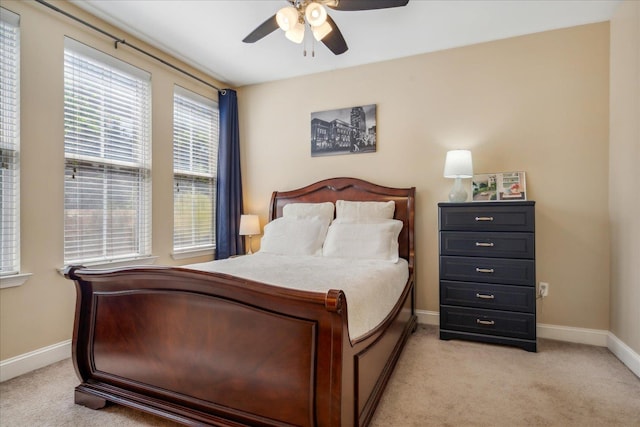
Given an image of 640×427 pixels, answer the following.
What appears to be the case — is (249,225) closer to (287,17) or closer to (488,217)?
(287,17)

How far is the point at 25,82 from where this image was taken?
2178mm

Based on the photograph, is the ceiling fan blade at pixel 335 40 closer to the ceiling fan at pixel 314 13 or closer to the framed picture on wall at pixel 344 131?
the ceiling fan at pixel 314 13

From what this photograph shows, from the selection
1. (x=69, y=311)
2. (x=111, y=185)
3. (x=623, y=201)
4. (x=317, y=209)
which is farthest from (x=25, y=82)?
(x=623, y=201)

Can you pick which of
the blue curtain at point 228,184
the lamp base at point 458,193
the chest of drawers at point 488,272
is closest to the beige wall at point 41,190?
the blue curtain at point 228,184

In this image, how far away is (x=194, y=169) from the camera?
3.61 meters

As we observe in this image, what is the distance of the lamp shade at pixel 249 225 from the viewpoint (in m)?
3.73

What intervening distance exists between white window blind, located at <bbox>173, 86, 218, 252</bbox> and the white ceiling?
0.51 m

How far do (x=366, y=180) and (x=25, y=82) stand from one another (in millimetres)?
2827

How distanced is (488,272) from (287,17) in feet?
7.67

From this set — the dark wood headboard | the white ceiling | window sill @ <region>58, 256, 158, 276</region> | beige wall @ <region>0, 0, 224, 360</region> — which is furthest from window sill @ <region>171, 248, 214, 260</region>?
the white ceiling

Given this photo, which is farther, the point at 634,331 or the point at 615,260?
the point at 615,260

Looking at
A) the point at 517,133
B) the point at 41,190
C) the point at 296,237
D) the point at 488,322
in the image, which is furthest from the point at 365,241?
the point at 41,190

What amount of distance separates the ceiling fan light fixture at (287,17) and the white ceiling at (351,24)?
622 millimetres

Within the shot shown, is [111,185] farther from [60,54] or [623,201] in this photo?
[623,201]
